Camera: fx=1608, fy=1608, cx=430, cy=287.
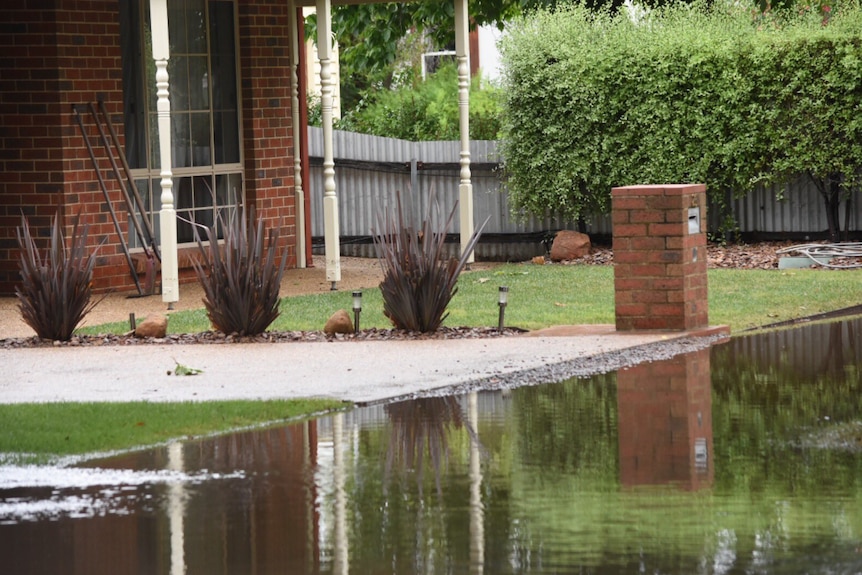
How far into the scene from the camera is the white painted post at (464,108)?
18047mm

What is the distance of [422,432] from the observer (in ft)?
28.7

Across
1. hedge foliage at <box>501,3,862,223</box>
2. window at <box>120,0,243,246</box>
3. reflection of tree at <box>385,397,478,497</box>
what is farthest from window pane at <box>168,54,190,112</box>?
reflection of tree at <box>385,397,478,497</box>

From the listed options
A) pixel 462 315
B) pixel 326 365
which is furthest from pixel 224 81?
pixel 326 365

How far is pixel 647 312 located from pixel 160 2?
5817 millimetres

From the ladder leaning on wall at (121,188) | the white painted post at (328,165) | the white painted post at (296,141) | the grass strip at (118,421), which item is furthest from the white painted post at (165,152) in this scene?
the grass strip at (118,421)

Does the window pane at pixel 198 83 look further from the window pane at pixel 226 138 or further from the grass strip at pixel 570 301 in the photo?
the grass strip at pixel 570 301

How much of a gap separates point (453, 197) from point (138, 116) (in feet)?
18.2

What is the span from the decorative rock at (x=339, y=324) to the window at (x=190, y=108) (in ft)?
17.4

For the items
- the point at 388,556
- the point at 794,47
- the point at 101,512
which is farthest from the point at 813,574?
the point at 794,47

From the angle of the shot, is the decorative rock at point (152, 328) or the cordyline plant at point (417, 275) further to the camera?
the decorative rock at point (152, 328)

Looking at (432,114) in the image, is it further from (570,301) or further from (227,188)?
(570,301)

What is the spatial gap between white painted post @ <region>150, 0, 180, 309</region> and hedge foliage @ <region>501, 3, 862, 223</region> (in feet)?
20.5

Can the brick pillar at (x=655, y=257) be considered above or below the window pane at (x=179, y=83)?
below

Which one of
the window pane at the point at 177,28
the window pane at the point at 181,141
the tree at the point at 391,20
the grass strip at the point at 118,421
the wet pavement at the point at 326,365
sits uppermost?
the tree at the point at 391,20
